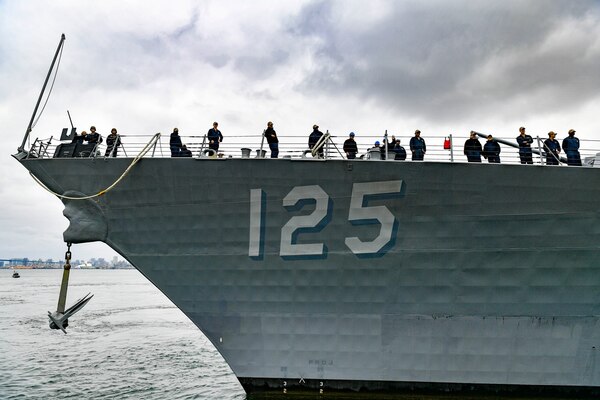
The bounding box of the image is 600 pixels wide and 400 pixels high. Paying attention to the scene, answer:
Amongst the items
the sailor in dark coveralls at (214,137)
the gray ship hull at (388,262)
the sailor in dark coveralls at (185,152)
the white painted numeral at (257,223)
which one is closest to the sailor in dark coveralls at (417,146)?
the gray ship hull at (388,262)

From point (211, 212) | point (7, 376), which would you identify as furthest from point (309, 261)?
point (7, 376)

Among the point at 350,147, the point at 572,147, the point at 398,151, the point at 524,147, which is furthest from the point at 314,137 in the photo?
the point at 572,147

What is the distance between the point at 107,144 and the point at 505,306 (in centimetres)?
853

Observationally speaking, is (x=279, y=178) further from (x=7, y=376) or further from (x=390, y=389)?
(x=7, y=376)

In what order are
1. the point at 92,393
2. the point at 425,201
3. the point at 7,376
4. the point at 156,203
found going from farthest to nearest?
1. the point at 7,376
2. the point at 92,393
3. the point at 156,203
4. the point at 425,201

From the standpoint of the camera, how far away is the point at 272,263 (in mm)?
8547

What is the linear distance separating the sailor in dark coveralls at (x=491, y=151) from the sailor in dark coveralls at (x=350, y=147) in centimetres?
246

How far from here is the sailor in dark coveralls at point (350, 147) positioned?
874cm

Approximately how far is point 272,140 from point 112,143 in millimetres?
3354

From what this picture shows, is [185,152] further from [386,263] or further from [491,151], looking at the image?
[491,151]

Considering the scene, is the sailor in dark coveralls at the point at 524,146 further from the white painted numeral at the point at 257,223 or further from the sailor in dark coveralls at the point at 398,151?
the white painted numeral at the point at 257,223

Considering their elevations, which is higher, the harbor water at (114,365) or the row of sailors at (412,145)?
the row of sailors at (412,145)

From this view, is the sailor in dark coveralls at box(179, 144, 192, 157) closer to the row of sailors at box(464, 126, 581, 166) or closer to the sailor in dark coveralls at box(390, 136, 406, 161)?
the sailor in dark coveralls at box(390, 136, 406, 161)

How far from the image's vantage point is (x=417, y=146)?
8734mm
